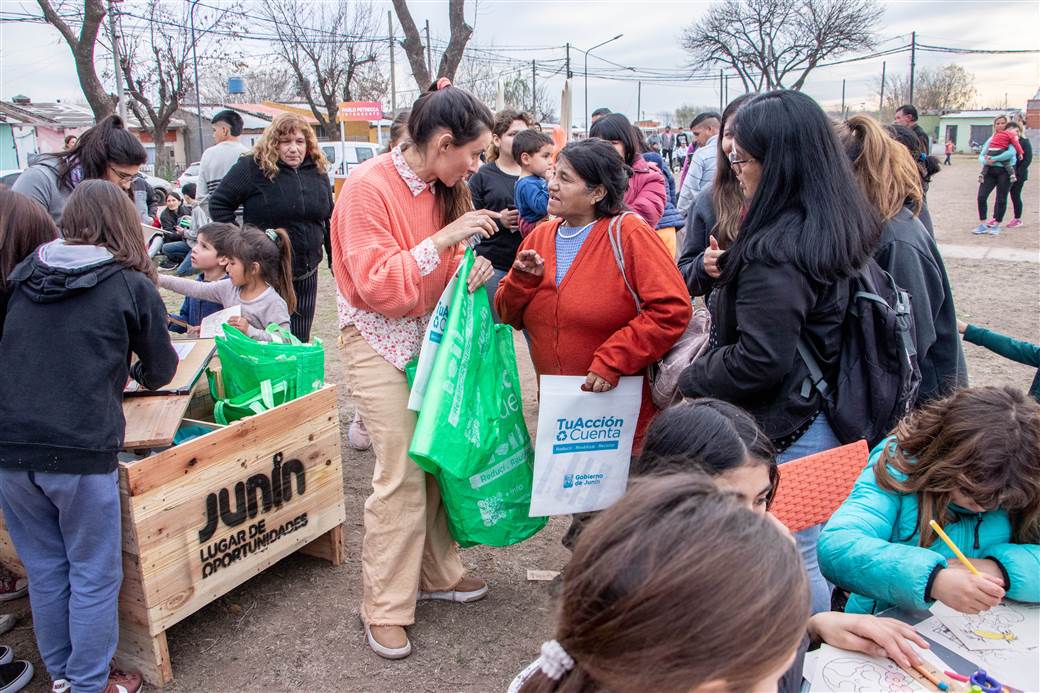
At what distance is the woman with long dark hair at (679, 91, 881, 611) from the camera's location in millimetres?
2068

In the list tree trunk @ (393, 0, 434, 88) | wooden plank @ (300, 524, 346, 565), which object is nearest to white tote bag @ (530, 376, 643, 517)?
wooden plank @ (300, 524, 346, 565)

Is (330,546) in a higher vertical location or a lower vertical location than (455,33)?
lower

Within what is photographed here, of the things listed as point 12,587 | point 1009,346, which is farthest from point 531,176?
point 12,587

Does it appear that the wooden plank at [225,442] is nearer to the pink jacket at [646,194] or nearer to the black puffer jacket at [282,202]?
the black puffer jacket at [282,202]

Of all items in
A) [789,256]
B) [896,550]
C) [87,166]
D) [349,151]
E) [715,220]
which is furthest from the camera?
[349,151]

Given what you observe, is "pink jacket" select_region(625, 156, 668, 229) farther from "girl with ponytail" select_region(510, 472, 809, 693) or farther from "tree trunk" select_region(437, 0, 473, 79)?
"tree trunk" select_region(437, 0, 473, 79)

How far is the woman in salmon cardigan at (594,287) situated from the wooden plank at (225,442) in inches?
35.8

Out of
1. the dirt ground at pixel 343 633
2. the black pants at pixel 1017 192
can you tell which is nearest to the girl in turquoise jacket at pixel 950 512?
the dirt ground at pixel 343 633

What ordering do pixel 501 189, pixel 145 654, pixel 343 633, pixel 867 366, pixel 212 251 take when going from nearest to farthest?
pixel 867 366 < pixel 145 654 < pixel 343 633 < pixel 212 251 < pixel 501 189

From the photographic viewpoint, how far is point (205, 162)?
20.1 ft

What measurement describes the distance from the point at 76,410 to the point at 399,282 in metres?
1.02

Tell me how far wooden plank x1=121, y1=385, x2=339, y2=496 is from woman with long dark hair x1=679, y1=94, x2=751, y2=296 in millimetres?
1582

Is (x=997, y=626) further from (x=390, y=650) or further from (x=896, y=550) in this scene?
(x=390, y=650)

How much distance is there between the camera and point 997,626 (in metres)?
1.53
